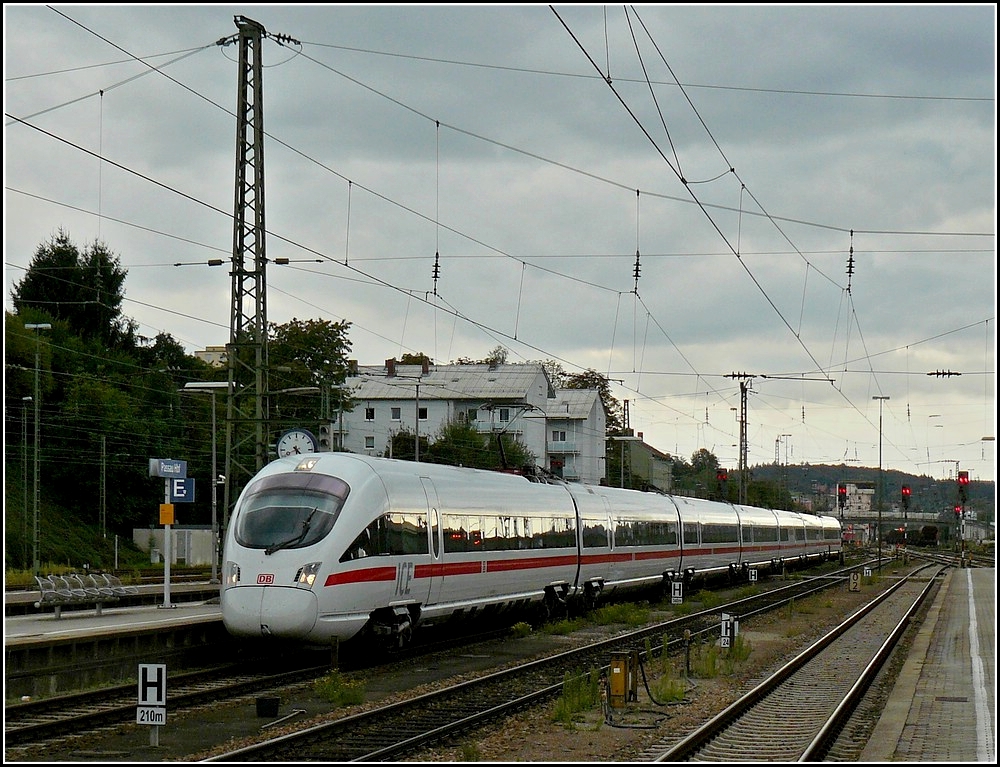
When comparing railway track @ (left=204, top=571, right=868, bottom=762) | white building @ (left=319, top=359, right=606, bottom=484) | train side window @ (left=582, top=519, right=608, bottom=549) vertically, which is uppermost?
white building @ (left=319, top=359, right=606, bottom=484)

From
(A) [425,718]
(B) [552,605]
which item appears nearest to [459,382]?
(B) [552,605]

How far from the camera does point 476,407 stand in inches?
3661

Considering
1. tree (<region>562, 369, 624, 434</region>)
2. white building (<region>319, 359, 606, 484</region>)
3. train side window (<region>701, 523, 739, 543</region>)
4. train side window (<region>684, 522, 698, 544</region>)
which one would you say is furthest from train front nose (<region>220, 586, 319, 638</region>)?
tree (<region>562, 369, 624, 434</region>)

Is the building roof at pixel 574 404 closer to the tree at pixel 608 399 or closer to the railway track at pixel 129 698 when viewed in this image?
the tree at pixel 608 399

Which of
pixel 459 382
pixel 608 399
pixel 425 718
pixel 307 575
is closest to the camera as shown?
pixel 425 718

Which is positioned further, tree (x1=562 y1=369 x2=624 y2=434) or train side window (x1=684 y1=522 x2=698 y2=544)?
tree (x1=562 y1=369 x2=624 y2=434)

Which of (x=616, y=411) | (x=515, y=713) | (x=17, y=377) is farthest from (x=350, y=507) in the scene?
(x=616, y=411)

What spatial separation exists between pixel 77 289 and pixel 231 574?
56.5m

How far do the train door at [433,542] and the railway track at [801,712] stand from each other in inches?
230

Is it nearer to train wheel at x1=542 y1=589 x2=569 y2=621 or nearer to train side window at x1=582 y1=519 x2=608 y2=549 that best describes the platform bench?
train wheel at x1=542 y1=589 x2=569 y2=621

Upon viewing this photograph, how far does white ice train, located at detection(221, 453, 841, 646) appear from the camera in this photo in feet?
61.4

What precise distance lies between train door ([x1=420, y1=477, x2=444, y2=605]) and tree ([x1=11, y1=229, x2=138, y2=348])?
1969 inches

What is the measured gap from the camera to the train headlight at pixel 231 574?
1900cm

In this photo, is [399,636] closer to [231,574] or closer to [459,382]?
[231,574]
